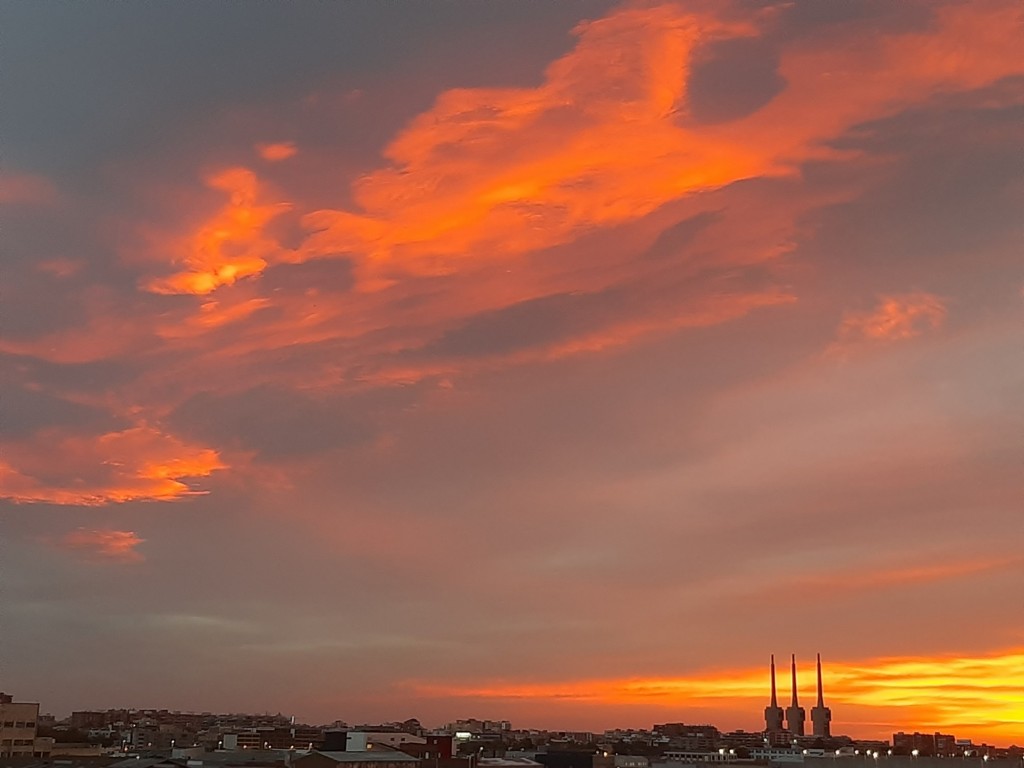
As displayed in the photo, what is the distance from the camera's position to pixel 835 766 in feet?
440

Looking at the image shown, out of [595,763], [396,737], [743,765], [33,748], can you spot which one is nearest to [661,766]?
[743,765]

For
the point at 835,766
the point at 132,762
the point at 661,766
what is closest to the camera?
the point at 132,762

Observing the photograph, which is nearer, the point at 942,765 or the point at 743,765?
the point at 942,765

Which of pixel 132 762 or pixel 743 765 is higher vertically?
pixel 132 762

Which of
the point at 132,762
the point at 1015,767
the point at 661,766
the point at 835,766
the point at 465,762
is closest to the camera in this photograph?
the point at 132,762

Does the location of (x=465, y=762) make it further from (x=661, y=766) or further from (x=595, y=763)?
(x=661, y=766)

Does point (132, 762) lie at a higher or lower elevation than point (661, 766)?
higher

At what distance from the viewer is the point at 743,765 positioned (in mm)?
150875

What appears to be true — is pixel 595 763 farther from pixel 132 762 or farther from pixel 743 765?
pixel 132 762

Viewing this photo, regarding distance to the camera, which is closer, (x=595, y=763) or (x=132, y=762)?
(x=132, y=762)

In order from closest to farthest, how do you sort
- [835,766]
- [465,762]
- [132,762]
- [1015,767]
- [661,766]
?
[132,762], [465,762], [835,766], [1015,767], [661,766]

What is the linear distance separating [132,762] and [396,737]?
71.9 m

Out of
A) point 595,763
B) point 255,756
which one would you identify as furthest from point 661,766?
point 255,756

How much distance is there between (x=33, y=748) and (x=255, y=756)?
37.7m
